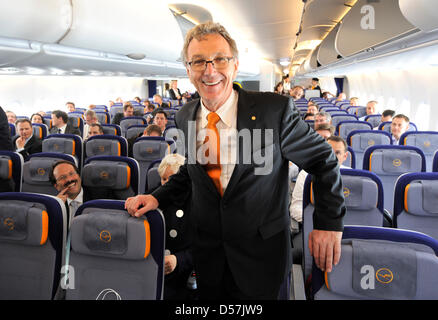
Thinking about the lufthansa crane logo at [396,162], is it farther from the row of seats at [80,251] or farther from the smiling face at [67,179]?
the smiling face at [67,179]

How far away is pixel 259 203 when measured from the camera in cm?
137

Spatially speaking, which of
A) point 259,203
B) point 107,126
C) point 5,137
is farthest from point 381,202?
point 107,126

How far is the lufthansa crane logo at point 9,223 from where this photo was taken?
2.02 meters

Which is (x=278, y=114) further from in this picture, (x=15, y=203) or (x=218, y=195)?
(x=15, y=203)

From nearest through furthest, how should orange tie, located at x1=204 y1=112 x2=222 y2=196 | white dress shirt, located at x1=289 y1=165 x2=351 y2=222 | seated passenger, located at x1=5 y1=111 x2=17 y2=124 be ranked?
1. orange tie, located at x1=204 y1=112 x2=222 y2=196
2. white dress shirt, located at x1=289 y1=165 x2=351 y2=222
3. seated passenger, located at x1=5 y1=111 x2=17 y2=124

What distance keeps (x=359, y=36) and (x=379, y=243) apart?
5.64 metres

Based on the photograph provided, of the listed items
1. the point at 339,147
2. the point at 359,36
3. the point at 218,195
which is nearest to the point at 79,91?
the point at 359,36

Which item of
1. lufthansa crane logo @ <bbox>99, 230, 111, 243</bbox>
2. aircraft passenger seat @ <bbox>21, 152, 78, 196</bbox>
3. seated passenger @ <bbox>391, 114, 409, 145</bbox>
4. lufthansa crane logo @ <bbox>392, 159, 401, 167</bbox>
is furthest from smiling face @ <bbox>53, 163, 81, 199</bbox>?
seated passenger @ <bbox>391, 114, 409, 145</bbox>

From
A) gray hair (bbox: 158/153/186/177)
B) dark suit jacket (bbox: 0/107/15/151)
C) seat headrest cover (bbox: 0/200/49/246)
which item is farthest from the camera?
dark suit jacket (bbox: 0/107/15/151)

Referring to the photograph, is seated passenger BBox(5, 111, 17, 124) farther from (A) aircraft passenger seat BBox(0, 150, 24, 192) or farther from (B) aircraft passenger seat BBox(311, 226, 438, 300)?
(B) aircraft passenger seat BBox(311, 226, 438, 300)

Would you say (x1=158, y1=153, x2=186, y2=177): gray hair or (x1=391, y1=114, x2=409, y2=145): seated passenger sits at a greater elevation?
(x1=391, y1=114, x2=409, y2=145): seated passenger

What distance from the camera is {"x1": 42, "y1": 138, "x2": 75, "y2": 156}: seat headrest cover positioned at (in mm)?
5004

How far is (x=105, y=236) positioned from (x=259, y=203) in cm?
97

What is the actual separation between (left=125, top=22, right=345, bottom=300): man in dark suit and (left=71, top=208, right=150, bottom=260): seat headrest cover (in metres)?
0.42
